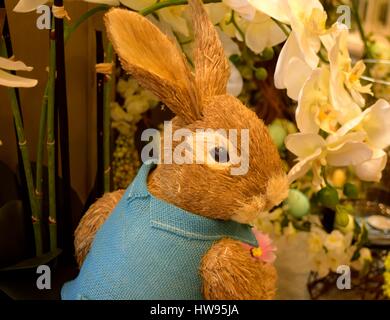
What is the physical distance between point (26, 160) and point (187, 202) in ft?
0.70

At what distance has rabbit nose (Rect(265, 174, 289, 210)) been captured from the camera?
533 mm

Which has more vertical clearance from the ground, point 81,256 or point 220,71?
point 220,71

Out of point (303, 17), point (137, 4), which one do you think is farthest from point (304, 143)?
point (137, 4)

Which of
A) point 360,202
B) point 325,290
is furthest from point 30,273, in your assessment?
point 360,202

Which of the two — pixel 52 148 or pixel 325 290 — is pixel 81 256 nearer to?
pixel 52 148

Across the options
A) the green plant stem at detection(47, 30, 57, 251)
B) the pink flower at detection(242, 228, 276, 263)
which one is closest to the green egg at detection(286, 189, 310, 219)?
the pink flower at detection(242, 228, 276, 263)

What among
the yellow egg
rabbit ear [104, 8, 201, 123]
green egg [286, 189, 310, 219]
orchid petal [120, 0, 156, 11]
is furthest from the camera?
the yellow egg

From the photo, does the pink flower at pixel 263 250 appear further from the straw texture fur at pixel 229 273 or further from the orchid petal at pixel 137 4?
the orchid petal at pixel 137 4

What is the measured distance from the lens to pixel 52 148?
2.07 feet

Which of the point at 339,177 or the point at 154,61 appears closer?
the point at 154,61

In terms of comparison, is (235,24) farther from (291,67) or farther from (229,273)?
(229,273)

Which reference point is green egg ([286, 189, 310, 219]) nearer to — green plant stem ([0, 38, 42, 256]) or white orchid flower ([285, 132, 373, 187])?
white orchid flower ([285, 132, 373, 187])

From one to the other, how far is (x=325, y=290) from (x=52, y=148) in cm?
48

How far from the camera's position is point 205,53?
0.55 metres
